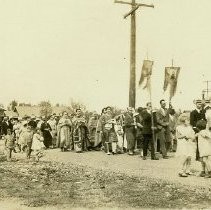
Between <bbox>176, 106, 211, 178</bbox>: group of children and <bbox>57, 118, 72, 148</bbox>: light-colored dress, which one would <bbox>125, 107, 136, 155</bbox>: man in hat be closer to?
<bbox>57, 118, 72, 148</bbox>: light-colored dress

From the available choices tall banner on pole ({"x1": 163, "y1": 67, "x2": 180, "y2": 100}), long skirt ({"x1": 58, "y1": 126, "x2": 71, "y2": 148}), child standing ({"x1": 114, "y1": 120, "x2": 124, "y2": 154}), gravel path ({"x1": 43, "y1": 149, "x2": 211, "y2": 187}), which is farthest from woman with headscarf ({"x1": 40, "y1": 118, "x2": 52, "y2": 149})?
tall banner on pole ({"x1": 163, "y1": 67, "x2": 180, "y2": 100})

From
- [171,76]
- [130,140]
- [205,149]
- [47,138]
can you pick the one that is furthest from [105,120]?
[205,149]

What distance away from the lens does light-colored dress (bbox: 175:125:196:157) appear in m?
13.1

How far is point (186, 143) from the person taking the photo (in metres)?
13.2

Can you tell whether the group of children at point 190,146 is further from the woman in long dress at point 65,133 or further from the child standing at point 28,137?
the woman in long dress at point 65,133

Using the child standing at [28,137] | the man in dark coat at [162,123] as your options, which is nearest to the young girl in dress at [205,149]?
the man in dark coat at [162,123]

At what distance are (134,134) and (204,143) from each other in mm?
6533

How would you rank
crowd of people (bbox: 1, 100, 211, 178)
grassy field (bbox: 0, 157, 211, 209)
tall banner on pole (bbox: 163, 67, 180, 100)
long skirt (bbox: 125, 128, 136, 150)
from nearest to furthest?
grassy field (bbox: 0, 157, 211, 209), crowd of people (bbox: 1, 100, 211, 178), long skirt (bbox: 125, 128, 136, 150), tall banner on pole (bbox: 163, 67, 180, 100)

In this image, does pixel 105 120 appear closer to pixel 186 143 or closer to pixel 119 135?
pixel 119 135

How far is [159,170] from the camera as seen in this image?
1423 cm

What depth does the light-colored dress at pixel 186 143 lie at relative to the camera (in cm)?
1310

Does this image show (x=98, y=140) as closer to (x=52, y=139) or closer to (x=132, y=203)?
(x=52, y=139)

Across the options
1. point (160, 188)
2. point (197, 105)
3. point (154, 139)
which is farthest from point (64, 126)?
point (160, 188)

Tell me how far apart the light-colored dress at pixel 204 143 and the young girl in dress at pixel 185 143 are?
179 mm
